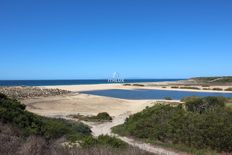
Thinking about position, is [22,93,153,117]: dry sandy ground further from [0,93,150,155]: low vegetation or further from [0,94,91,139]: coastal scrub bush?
[0,94,91,139]: coastal scrub bush

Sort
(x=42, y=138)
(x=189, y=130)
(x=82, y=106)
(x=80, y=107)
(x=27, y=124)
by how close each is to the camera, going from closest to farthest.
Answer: (x=42, y=138) < (x=27, y=124) < (x=189, y=130) < (x=80, y=107) < (x=82, y=106)

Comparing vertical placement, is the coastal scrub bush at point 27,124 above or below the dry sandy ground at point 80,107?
above

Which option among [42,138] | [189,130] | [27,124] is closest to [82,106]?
[189,130]

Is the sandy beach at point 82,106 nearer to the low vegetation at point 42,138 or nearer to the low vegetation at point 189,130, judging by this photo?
the low vegetation at point 42,138

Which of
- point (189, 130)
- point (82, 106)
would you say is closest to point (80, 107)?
point (82, 106)

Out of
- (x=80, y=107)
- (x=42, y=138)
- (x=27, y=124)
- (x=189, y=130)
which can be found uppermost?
(x=42, y=138)

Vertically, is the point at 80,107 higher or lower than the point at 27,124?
lower

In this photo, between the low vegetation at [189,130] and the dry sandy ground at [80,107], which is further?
the dry sandy ground at [80,107]

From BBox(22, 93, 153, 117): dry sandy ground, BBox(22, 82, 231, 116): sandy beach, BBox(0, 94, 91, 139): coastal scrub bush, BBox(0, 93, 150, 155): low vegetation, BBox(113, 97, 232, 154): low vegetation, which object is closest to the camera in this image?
BBox(0, 93, 150, 155): low vegetation

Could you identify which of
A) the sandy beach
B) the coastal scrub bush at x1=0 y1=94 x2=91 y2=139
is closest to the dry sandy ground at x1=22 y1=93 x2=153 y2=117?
the sandy beach

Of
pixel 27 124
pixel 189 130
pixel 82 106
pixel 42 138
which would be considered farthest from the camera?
pixel 82 106

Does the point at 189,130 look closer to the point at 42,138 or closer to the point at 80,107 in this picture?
the point at 42,138

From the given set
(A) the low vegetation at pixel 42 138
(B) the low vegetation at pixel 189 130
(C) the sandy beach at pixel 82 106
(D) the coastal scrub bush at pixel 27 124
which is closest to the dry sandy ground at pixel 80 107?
(C) the sandy beach at pixel 82 106

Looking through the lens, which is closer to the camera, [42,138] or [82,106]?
[42,138]
